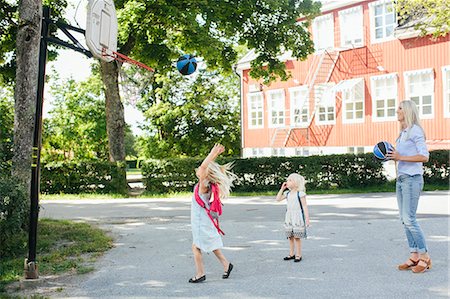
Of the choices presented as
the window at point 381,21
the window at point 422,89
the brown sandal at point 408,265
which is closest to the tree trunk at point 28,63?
the brown sandal at point 408,265

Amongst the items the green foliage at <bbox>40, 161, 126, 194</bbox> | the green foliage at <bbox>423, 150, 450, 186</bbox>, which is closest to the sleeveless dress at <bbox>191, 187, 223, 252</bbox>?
the green foliage at <bbox>40, 161, 126, 194</bbox>

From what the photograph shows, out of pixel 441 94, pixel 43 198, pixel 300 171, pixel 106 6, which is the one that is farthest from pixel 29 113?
pixel 441 94

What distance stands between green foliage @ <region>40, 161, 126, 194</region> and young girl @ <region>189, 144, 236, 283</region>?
15.3 m

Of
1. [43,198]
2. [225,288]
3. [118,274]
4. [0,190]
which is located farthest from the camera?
[43,198]

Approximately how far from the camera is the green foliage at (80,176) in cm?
2184

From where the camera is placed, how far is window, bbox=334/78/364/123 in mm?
29047

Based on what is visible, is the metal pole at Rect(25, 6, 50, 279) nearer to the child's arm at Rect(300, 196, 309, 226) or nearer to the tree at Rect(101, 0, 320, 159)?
the child's arm at Rect(300, 196, 309, 226)

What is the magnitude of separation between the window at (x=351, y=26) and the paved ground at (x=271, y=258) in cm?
1622

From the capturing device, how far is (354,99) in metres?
29.4

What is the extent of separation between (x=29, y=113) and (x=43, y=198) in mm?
12489

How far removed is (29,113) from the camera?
8859 mm

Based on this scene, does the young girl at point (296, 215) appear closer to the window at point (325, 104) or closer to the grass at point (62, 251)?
the grass at point (62, 251)

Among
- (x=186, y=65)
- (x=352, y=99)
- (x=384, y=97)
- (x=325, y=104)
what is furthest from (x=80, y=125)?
(x=186, y=65)

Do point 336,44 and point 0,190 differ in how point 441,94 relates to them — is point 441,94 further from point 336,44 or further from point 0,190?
point 0,190
